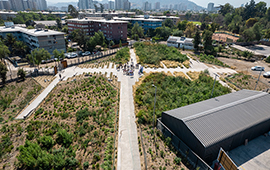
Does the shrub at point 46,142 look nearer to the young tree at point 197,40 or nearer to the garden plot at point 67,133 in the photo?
the garden plot at point 67,133

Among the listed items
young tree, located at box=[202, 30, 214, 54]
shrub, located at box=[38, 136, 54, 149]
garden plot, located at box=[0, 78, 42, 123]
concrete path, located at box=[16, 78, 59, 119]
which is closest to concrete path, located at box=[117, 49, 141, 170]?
shrub, located at box=[38, 136, 54, 149]

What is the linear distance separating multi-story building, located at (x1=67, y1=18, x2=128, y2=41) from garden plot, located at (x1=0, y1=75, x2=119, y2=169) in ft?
180

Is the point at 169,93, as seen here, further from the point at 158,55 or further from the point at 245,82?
the point at 158,55

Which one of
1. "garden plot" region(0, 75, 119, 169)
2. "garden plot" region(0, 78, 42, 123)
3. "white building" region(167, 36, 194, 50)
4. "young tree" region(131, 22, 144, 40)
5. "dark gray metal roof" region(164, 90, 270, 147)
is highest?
"young tree" region(131, 22, 144, 40)

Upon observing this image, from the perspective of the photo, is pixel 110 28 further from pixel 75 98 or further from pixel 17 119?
pixel 17 119

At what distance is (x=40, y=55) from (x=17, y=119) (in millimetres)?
25110


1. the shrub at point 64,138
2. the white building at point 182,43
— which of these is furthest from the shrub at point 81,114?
the white building at point 182,43

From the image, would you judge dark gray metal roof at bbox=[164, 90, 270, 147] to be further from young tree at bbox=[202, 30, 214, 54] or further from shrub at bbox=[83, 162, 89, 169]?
young tree at bbox=[202, 30, 214, 54]

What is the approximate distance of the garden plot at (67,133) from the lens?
15564 mm

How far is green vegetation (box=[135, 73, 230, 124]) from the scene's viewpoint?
80.0 ft

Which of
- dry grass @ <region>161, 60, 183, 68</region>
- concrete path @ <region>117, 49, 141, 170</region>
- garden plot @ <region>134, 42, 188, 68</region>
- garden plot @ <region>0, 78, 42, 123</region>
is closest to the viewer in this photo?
concrete path @ <region>117, 49, 141, 170</region>

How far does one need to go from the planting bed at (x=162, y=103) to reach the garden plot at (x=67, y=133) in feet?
14.2

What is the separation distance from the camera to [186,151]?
16547mm

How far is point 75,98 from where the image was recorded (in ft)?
90.7
